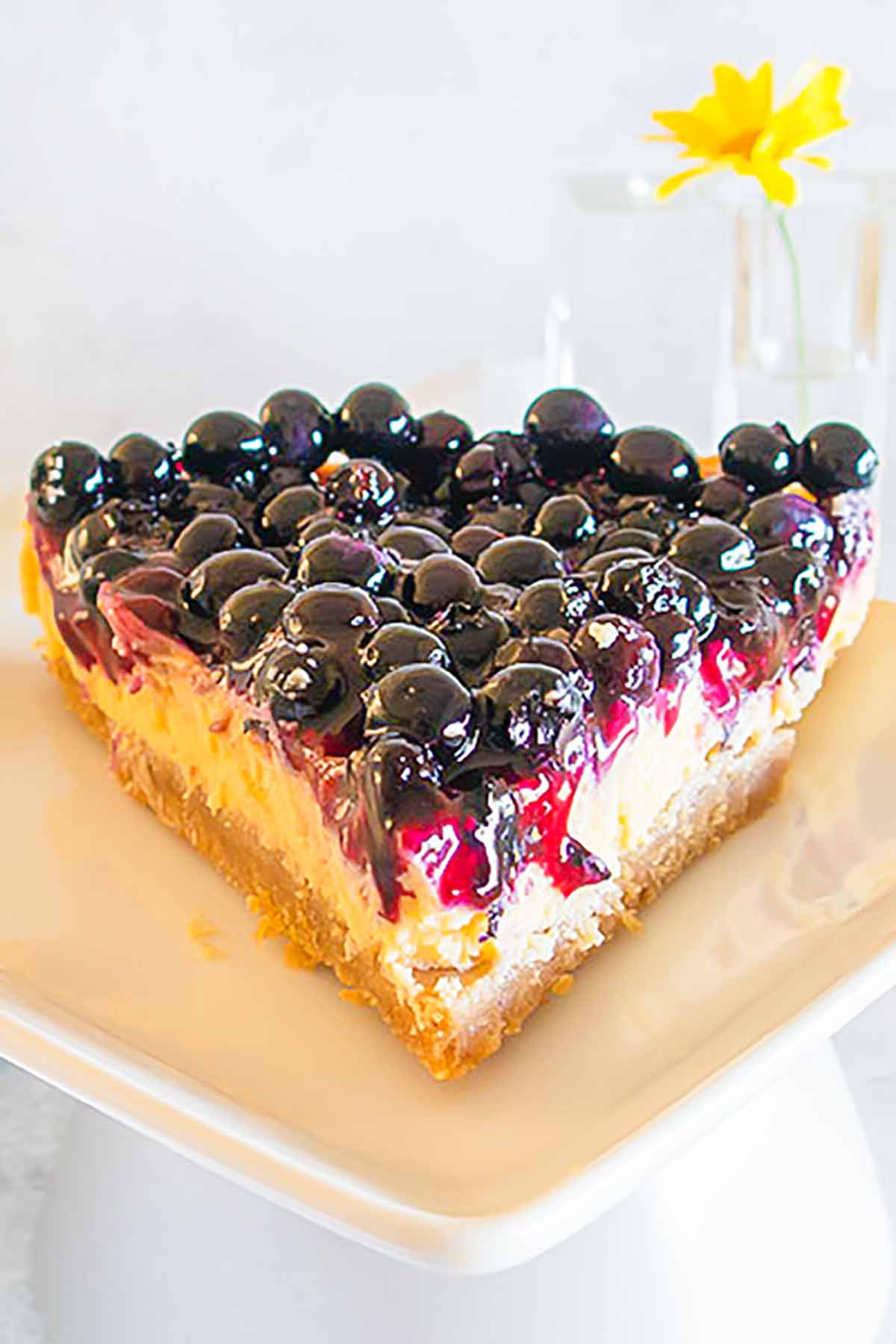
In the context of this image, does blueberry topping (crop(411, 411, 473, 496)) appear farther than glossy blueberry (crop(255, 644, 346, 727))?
Yes

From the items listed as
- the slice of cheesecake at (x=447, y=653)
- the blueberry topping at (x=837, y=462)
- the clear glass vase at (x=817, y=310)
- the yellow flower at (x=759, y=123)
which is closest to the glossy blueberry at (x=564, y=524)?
the slice of cheesecake at (x=447, y=653)

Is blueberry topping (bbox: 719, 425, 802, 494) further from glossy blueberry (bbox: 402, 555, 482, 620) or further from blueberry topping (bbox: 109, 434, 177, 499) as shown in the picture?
blueberry topping (bbox: 109, 434, 177, 499)

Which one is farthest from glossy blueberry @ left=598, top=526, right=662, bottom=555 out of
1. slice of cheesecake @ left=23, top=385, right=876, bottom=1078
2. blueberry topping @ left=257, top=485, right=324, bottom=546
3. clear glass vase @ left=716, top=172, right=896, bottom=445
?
clear glass vase @ left=716, top=172, right=896, bottom=445

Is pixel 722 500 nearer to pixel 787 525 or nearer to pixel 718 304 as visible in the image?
pixel 787 525

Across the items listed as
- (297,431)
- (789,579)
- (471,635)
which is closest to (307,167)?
(297,431)

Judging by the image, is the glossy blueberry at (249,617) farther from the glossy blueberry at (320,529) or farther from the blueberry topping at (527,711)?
the blueberry topping at (527,711)

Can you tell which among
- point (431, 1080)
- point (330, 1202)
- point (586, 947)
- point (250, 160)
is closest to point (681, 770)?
point (586, 947)
